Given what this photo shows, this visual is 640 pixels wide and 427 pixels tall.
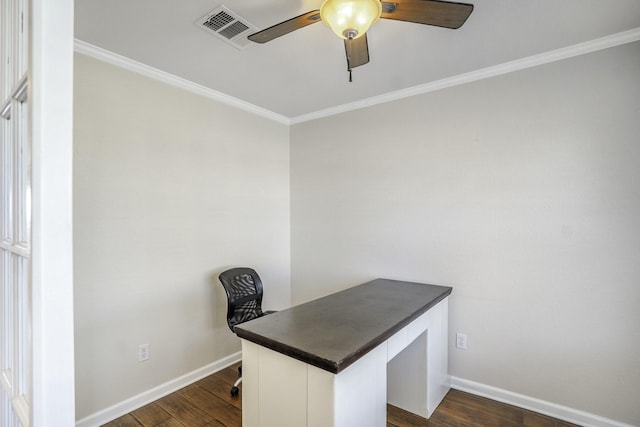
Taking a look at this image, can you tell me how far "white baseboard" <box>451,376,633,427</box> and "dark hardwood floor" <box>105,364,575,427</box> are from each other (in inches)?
1.8

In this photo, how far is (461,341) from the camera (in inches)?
102

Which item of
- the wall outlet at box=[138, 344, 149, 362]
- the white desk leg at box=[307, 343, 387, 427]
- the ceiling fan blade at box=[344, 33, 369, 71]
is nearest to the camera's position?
the white desk leg at box=[307, 343, 387, 427]

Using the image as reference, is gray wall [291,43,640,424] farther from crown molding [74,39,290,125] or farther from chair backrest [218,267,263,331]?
crown molding [74,39,290,125]

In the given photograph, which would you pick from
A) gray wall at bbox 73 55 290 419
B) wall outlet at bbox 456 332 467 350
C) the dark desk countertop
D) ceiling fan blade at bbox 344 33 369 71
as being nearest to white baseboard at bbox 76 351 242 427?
gray wall at bbox 73 55 290 419

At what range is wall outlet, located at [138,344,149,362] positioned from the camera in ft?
7.80

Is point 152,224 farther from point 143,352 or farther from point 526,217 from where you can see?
point 526,217

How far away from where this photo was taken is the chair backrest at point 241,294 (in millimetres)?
2601

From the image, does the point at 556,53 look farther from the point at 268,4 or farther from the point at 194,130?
the point at 194,130

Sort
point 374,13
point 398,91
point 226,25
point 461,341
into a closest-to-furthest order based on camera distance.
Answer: point 374,13, point 226,25, point 461,341, point 398,91

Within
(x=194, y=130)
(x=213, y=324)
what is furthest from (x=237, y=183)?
(x=213, y=324)

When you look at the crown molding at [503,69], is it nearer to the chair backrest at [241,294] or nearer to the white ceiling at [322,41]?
the white ceiling at [322,41]

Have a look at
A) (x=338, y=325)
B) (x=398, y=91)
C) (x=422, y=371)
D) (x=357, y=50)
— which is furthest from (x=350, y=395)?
(x=398, y=91)

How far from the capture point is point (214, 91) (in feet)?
9.42

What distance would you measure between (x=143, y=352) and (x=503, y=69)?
11.4 feet
